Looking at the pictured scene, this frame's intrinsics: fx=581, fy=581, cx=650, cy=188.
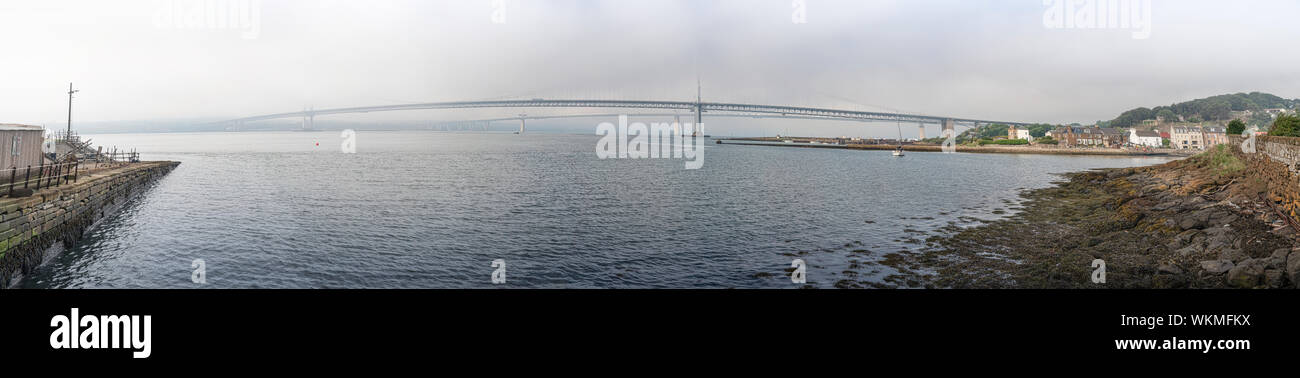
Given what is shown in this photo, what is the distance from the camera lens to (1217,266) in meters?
13.7

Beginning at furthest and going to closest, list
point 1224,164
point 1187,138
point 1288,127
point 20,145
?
point 1187,138, point 1288,127, point 1224,164, point 20,145

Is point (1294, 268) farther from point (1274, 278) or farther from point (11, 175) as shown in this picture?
point (11, 175)

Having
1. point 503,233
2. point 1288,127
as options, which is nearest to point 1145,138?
point 1288,127

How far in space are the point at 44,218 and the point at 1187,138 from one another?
17981 cm

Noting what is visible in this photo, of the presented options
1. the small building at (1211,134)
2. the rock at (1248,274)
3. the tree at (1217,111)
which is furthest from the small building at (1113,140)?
the rock at (1248,274)

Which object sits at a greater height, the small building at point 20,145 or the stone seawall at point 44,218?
the small building at point 20,145

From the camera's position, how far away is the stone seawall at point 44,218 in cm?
1644

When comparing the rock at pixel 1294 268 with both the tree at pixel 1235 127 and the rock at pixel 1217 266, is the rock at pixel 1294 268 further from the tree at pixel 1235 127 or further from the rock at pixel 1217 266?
the tree at pixel 1235 127

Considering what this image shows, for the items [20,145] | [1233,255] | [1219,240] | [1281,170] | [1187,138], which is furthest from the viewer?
[1187,138]

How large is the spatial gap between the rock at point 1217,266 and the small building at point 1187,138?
501 feet

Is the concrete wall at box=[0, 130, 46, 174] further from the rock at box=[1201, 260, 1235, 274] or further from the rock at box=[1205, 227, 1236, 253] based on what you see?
the rock at box=[1205, 227, 1236, 253]

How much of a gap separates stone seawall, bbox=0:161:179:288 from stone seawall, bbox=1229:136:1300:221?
1381 inches
